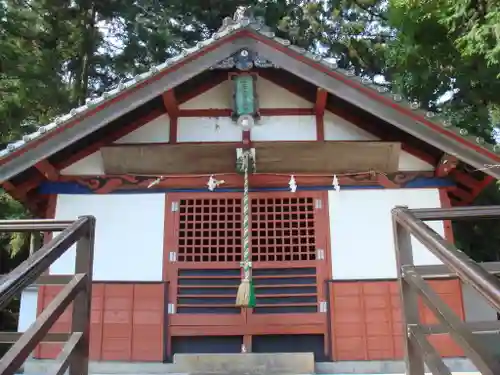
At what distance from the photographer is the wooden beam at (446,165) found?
6855 mm

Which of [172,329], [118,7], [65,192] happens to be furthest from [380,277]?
[118,7]

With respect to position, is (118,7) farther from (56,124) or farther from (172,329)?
(172,329)

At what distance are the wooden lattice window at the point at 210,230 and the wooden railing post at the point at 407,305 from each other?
409 centimetres

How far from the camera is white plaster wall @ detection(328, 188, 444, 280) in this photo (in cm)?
681

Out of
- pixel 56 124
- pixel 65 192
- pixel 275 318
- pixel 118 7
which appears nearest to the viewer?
pixel 56 124

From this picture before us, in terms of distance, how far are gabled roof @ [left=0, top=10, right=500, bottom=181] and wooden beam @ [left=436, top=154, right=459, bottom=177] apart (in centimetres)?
52

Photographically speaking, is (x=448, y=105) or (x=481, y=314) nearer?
(x=481, y=314)

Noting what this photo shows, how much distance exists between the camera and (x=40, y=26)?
14.0 metres

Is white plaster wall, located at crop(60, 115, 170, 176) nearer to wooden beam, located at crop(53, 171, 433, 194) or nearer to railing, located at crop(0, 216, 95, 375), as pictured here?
wooden beam, located at crop(53, 171, 433, 194)

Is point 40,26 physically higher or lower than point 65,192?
higher

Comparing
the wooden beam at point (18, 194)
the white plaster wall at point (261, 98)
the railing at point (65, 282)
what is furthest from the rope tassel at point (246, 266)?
the railing at point (65, 282)

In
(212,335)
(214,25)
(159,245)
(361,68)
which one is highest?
(214,25)

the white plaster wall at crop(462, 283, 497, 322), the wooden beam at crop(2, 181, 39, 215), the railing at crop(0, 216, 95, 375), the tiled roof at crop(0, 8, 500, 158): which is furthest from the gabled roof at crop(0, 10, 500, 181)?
the railing at crop(0, 216, 95, 375)

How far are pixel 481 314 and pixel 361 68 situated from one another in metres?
10.6
